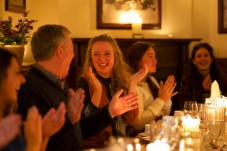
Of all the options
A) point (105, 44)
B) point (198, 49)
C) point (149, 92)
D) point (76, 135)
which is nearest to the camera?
point (76, 135)

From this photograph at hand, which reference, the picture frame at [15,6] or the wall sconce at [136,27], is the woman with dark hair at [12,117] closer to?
the picture frame at [15,6]

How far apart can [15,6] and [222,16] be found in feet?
9.33

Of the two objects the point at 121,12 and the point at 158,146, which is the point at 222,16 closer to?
the point at 121,12

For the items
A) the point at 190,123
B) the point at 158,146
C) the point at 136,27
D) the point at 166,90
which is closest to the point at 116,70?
the point at 166,90

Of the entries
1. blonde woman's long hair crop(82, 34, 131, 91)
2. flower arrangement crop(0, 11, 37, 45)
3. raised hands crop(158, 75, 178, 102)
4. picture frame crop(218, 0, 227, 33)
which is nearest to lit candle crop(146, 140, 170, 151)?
blonde woman's long hair crop(82, 34, 131, 91)

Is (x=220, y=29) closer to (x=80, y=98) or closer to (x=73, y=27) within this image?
(x=73, y=27)

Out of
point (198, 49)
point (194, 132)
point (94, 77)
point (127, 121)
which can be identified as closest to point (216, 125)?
point (194, 132)

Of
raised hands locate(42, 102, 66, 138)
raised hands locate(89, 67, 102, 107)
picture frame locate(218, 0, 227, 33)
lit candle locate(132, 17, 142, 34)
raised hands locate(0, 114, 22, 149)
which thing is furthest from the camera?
picture frame locate(218, 0, 227, 33)

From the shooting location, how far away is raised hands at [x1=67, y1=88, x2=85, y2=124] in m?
1.65

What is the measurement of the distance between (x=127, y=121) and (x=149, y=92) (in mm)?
652

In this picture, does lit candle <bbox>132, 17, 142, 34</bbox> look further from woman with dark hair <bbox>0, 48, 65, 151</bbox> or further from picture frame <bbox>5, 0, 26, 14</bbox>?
woman with dark hair <bbox>0, 48, 65, 151</bbox>

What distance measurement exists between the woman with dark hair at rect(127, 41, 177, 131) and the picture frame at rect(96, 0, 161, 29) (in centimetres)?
185

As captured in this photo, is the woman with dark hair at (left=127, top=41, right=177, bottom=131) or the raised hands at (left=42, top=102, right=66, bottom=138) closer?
the raised hands at (left=42, top=102, right=66, bottom=138)

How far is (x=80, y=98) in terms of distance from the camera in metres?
1.66
